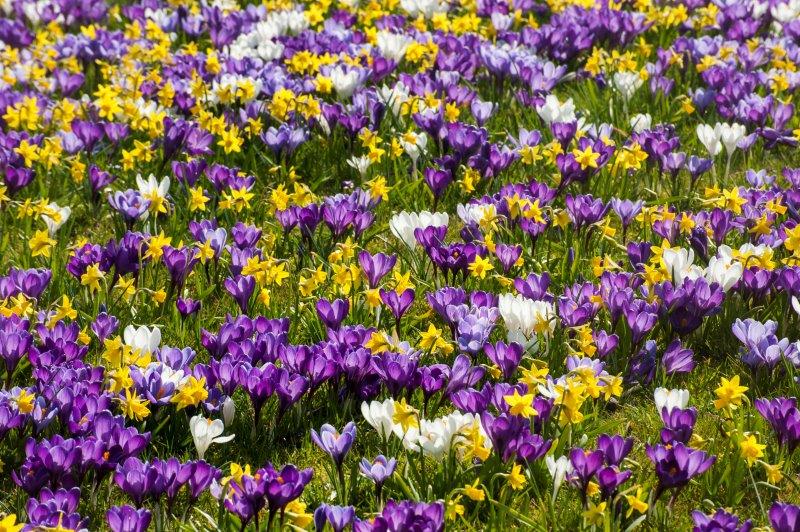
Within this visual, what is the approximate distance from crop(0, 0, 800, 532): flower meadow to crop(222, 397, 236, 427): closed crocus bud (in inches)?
1.4

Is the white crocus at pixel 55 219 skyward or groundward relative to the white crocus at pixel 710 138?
groundward

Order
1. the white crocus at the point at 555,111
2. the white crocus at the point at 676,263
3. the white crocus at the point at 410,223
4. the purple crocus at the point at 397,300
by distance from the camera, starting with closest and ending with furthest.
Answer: the purple crocus at the point at 397,300
the white crocus at the point at 676,263
the white crocus at the point at 410,223
the white crocus at the point at 555,111

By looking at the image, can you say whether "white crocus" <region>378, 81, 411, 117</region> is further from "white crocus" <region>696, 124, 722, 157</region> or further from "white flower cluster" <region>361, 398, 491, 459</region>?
"white flower cluster" <region>361, 398, 491, 459</region>

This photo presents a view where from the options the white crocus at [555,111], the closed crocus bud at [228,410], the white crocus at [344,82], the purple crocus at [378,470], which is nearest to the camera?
the purple crocus at [378,470]

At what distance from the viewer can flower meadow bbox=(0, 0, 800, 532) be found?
374 centimetres

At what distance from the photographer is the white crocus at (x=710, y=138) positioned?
632cm

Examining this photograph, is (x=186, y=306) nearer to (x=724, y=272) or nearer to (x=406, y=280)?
(x=406, y=280)

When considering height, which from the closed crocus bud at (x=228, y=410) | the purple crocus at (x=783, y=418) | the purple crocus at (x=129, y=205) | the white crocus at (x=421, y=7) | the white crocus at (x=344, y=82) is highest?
the purple crocus at (x=783, y=418)

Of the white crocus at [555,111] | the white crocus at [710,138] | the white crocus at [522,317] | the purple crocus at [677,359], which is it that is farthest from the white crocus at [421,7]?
the purple crocus at [677,359]

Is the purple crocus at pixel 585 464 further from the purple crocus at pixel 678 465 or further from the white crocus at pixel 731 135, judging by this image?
the white crocus at pixel 731 135

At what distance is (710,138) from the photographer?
20.8 feet

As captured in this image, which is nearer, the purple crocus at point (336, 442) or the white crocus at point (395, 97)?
the purple crocus at point (336, 442)

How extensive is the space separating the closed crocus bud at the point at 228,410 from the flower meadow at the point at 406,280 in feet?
0.12

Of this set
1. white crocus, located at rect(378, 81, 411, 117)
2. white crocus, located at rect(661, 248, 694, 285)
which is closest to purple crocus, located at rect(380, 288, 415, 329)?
white crocus, located at rect(661, 248, 694, 285)
